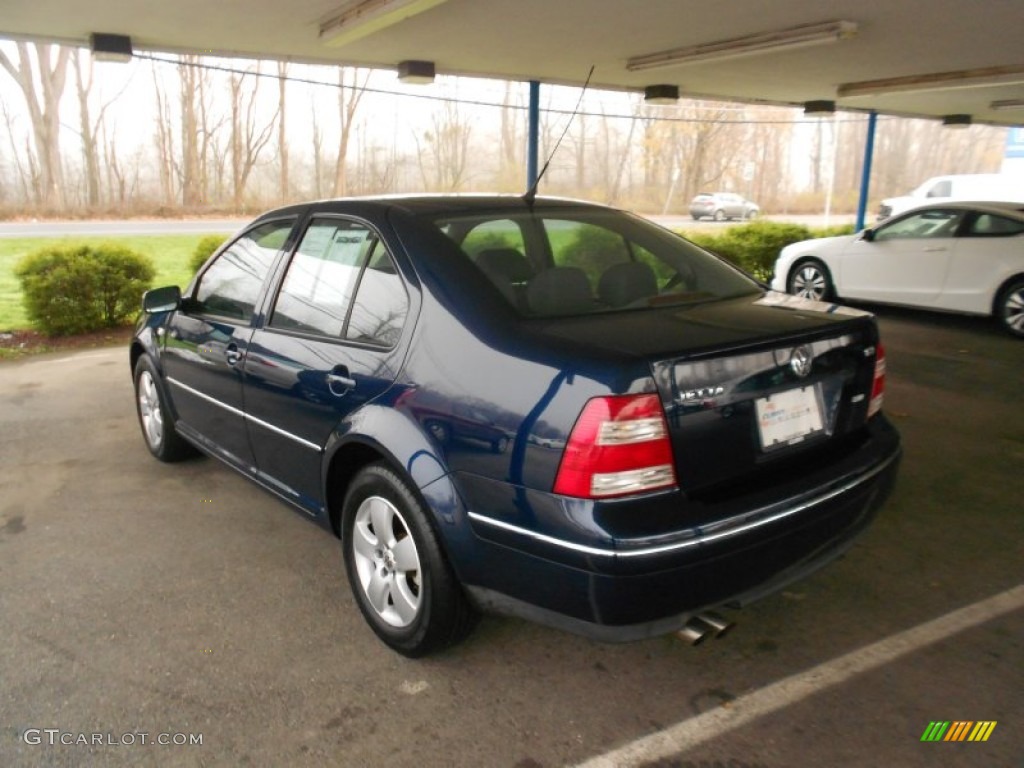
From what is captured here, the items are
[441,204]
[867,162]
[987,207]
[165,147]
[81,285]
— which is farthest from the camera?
[165,147]

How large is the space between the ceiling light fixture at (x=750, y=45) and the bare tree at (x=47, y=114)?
24.2m

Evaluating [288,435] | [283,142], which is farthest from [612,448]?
[283,142]

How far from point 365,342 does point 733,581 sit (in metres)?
1.46

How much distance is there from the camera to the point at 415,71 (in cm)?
826

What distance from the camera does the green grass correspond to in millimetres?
9594

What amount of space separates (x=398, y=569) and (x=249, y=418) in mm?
1149

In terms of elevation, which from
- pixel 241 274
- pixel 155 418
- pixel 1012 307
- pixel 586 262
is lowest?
pixel 155 418

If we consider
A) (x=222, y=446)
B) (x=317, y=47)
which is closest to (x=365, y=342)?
(x=222, y=446)

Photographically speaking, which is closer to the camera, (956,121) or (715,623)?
(715,623)

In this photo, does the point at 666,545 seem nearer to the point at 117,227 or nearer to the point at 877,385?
the point at 877,385

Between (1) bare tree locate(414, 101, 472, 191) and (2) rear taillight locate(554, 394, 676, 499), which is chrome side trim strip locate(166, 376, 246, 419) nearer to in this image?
(2) rear taillight locate(554, 394, 676, 499)

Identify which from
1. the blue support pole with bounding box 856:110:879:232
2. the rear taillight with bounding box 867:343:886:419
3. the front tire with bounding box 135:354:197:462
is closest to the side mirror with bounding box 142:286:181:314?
the front tire with bounding box 135:354:197:462

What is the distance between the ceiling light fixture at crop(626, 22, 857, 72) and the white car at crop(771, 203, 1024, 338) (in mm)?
3387

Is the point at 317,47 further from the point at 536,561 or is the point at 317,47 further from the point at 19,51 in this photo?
the point at 19,51
